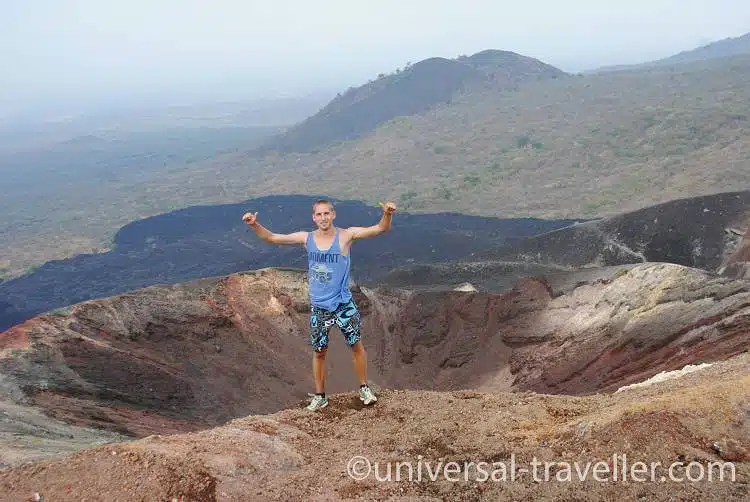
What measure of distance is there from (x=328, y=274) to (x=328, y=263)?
0.37 feet

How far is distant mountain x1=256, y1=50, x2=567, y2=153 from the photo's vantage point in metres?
83.3

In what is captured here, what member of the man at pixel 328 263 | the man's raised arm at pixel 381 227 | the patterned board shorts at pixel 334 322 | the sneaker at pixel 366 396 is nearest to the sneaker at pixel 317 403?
the sneaker at pixel 366 396

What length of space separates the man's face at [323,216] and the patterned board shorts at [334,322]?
0.83 meters

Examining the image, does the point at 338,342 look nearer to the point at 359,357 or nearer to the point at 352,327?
the point at 359,357

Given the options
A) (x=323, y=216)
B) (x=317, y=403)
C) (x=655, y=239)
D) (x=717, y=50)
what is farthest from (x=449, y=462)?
(x=717, y=50)

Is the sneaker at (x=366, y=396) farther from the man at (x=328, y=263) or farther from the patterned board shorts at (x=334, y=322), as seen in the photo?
the patterned board shorts at (x=334, y=322)

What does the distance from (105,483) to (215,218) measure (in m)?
50.5

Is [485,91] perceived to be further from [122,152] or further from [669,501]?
[669,501]

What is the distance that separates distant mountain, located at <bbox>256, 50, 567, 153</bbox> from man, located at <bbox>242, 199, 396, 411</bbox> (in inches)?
2945

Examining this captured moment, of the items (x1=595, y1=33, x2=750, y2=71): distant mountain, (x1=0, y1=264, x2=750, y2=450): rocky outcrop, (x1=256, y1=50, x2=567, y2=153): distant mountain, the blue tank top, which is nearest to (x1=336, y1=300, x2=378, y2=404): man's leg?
the blue tank top

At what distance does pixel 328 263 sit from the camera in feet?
18.1

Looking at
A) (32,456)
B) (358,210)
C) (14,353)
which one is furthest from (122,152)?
(32,456)

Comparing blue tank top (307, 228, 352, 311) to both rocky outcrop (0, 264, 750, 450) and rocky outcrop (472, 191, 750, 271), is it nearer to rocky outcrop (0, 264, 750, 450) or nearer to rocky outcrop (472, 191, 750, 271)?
rocky outcrop (0, 264, 750, 450)

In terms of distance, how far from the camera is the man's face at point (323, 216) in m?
5.41
